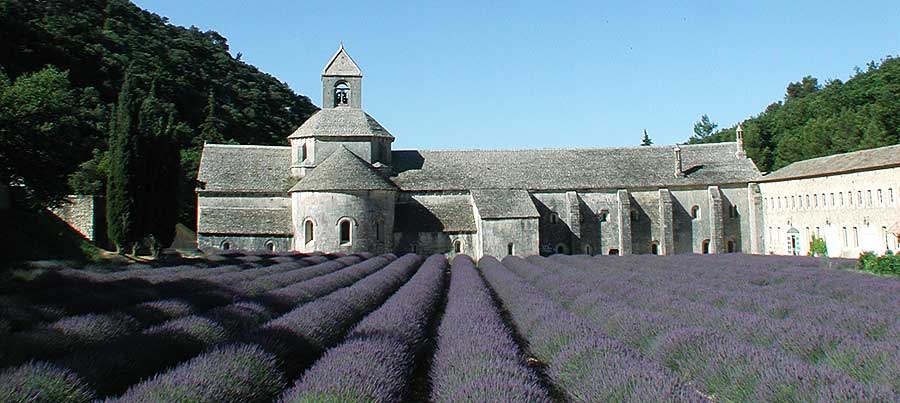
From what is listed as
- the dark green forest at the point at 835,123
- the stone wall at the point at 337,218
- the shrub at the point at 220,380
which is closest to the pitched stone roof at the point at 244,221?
the stone wall at the point at 337,218

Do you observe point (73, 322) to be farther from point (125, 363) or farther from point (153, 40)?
point (153, 40)

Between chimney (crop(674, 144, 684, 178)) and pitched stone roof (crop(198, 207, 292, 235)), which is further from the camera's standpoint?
chimney (crop(674, 144, 684, 178))

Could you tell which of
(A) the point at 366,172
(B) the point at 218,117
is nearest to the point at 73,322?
(A) the point at 366,172

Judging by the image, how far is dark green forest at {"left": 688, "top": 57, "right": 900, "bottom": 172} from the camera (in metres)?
58.6

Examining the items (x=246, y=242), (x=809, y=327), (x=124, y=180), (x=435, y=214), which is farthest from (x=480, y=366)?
(x=435, y=214)

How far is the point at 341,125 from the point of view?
4197 cm

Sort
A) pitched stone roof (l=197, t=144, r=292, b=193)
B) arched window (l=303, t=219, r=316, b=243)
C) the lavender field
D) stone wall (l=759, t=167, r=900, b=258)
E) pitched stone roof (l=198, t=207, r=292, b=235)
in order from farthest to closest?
pitched stone roof (l=197, t=144, r=292, b=193) < pitched stone roof (l=198, t=207, r=292, b=235) < arched window (l=303, t=219, r=316, b=243) < stone wall (l=759, t=167, r=900, b=258) < the lavender field

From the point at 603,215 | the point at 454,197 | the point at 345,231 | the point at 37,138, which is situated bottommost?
the point at 345,231

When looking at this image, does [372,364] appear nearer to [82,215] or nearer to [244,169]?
[82,215]

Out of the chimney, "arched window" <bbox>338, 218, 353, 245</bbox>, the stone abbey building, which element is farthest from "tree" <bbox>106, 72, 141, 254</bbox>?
the chimney

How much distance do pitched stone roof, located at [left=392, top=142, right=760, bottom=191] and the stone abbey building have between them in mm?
101

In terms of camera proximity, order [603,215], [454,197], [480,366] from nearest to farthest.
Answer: [480,366]
[454,197]
[603,215]

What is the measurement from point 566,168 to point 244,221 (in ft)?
62.5

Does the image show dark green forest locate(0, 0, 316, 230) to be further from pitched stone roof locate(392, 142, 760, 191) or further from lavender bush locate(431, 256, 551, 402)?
lavender bush locate(431, 256, 551, 402)
